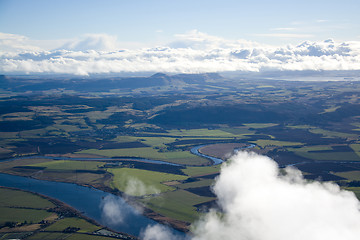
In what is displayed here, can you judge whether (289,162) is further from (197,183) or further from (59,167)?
(59,167)

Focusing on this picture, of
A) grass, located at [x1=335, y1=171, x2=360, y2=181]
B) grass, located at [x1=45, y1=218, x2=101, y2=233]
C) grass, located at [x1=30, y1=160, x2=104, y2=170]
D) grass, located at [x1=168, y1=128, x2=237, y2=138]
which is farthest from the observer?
grass, located at [x1=168, y1=128, x2=237, y2=138]

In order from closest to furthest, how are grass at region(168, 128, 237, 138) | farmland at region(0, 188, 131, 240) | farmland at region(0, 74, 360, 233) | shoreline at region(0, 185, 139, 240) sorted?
farmland at region(0, 188, 131, 240) → shoreline at region(0, 185, 139, 240) → farmland at region(0, 74, 360, 233) → grass at region(168, 128, 237, 138)

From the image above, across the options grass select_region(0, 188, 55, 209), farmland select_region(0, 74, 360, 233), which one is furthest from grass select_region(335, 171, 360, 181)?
grass select_region(0, 188, 55, 209)

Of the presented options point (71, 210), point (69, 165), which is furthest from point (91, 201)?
point (69, 165)

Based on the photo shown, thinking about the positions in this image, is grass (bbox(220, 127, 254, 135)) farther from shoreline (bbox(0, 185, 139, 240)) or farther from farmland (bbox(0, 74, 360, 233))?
shoreline (bbox(0, 185, 139, 240))

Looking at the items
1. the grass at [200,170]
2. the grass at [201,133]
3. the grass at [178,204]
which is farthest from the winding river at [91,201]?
the grass at [201,133]
